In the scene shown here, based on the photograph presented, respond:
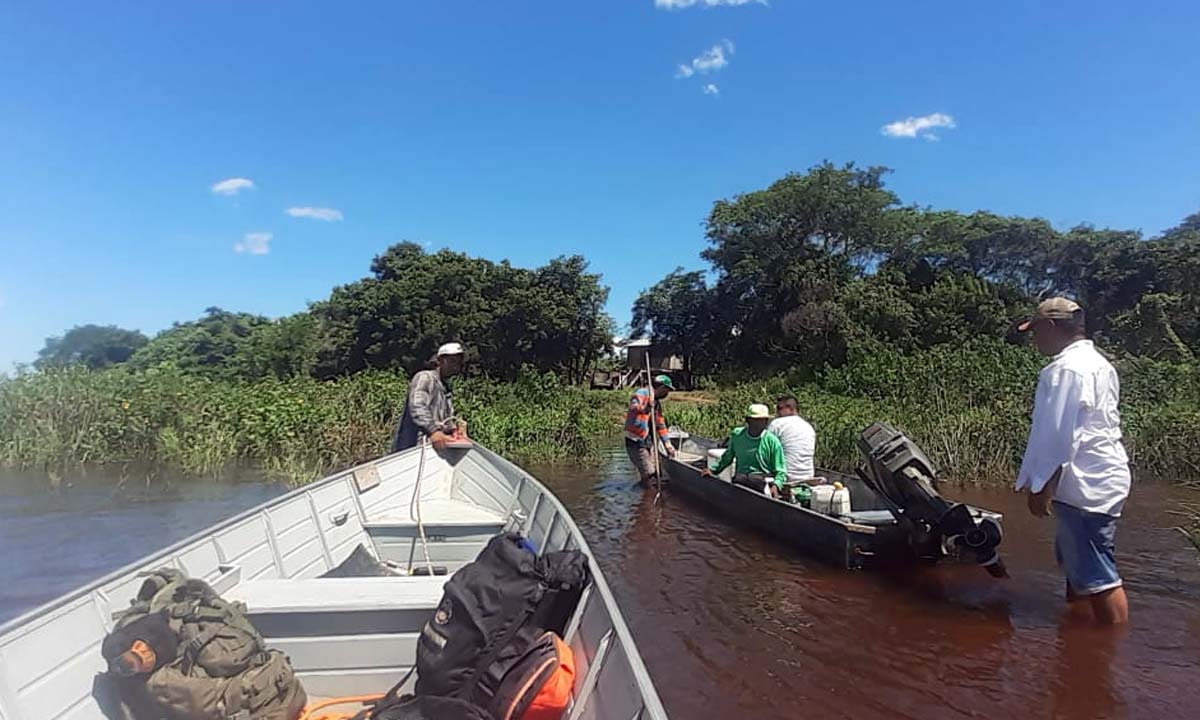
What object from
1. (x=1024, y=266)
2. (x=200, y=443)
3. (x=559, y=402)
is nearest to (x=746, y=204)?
(x=1024, y=266)

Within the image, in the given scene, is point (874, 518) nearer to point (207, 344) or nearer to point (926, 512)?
point (926, 512)

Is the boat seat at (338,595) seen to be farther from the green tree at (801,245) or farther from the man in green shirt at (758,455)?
the green tree at (801,245)

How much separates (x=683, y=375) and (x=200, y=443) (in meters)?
31.1

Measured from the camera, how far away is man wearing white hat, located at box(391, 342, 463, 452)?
688 cm

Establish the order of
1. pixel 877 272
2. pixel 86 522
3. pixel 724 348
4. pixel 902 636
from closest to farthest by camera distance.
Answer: pixel 902 636 → pixel 86 522 → pixel 877 272 → pixel 724 348

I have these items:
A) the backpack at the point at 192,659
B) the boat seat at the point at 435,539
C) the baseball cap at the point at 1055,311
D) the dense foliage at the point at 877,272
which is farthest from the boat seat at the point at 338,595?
the dense foliage at the point at 877,272

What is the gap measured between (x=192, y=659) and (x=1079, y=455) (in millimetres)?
4811

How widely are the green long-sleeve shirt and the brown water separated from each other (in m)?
0.76

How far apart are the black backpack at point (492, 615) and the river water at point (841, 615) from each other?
2.09 m

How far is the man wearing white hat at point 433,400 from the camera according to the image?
22.6 ft

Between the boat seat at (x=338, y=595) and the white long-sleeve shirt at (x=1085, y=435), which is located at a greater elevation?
the white long-sleeve shirt at (x=1085, y=435)

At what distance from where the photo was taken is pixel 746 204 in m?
36.8

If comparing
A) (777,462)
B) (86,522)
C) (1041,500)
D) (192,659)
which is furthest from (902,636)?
(86,522)

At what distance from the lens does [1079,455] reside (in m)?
4.64
